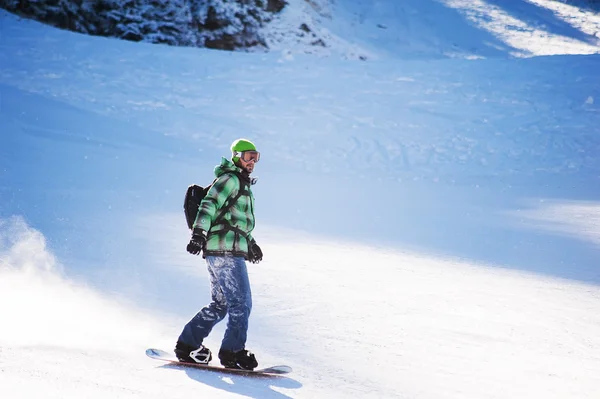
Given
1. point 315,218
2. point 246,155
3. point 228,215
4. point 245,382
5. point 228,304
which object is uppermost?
point 246,155

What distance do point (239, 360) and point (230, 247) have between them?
722 millimetres

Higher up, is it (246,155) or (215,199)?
(246,155)

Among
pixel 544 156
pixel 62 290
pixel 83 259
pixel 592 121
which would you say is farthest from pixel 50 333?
pixel 592 121

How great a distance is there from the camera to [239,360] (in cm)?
465

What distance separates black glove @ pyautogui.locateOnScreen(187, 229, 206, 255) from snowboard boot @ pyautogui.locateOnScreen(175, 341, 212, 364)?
0.76 meters

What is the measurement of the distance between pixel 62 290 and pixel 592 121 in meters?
14.5

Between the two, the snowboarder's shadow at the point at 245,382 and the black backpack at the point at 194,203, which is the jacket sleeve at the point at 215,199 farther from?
the snowboarder's shadow at the point at 245,382

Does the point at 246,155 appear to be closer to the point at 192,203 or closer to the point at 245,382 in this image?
the point at 192,203

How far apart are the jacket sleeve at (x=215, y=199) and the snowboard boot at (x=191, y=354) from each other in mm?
822

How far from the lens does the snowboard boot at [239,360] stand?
4.64 metres

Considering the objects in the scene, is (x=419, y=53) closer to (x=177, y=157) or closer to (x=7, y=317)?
(x=177, y=157)

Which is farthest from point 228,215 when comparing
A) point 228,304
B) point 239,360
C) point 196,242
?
point 239,360

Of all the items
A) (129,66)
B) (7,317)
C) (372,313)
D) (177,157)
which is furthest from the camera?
(129,66)

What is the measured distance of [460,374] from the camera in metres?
4.88
